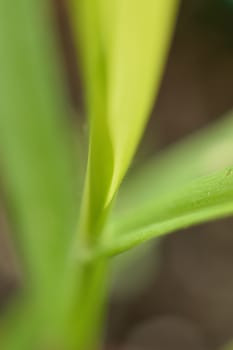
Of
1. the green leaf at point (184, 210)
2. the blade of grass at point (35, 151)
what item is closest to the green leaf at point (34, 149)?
the blade of grass at point (35, 151)

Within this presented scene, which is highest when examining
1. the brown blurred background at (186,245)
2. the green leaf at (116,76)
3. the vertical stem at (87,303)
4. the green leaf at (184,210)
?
the green leaf at (116,76)

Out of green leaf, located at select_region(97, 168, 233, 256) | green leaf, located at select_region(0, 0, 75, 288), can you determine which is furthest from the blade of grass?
green leaf, located at select_region(97, 168, 233, 256)

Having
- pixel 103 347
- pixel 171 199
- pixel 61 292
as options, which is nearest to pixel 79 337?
pixel 61 292

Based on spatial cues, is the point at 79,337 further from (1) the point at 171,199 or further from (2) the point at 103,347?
(2) the point at 103,347

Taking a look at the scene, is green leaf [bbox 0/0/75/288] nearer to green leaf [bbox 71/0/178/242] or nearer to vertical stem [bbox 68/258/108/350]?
vertical stem [bbox 68/258/108/350]

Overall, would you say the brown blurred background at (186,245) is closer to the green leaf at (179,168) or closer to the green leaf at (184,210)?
the green leaf at (179,168)

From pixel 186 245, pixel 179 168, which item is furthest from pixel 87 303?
pixel 186 245
